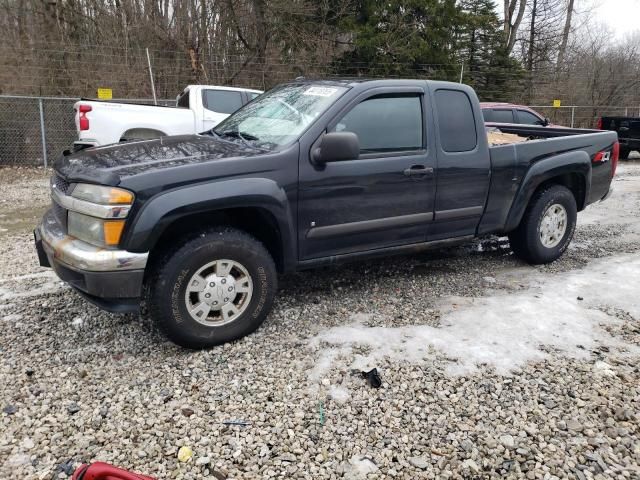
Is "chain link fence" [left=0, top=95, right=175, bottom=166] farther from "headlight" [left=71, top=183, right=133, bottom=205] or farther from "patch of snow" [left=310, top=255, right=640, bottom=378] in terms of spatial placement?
"patch of snow" [left=310, top=255, right=640, bottom=378]

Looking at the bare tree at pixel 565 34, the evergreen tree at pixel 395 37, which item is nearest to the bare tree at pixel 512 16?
the bare tree at pixel 565 34

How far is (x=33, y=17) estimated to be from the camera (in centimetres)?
1330

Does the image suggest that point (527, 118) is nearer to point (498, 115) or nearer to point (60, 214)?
point (498, 115)

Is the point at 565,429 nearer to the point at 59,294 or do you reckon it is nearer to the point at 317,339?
the point at 317,339

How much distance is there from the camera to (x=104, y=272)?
3.06 m

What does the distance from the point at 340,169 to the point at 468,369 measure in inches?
63.8

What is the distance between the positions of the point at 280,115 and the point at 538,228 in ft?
9.30

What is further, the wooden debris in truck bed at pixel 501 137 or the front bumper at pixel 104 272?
the wooden debris in truck bed at pixel 501 137

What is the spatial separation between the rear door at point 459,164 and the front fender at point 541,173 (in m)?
0.48

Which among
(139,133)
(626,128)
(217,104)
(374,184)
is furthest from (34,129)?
(626,128)

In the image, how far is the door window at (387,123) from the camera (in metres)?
3.95

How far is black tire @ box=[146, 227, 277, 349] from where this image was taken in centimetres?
323

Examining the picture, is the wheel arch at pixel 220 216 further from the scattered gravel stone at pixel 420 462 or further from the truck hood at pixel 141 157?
the scattered gravel stone at pixel 420 462

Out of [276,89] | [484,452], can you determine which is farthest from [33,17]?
[484,452]
